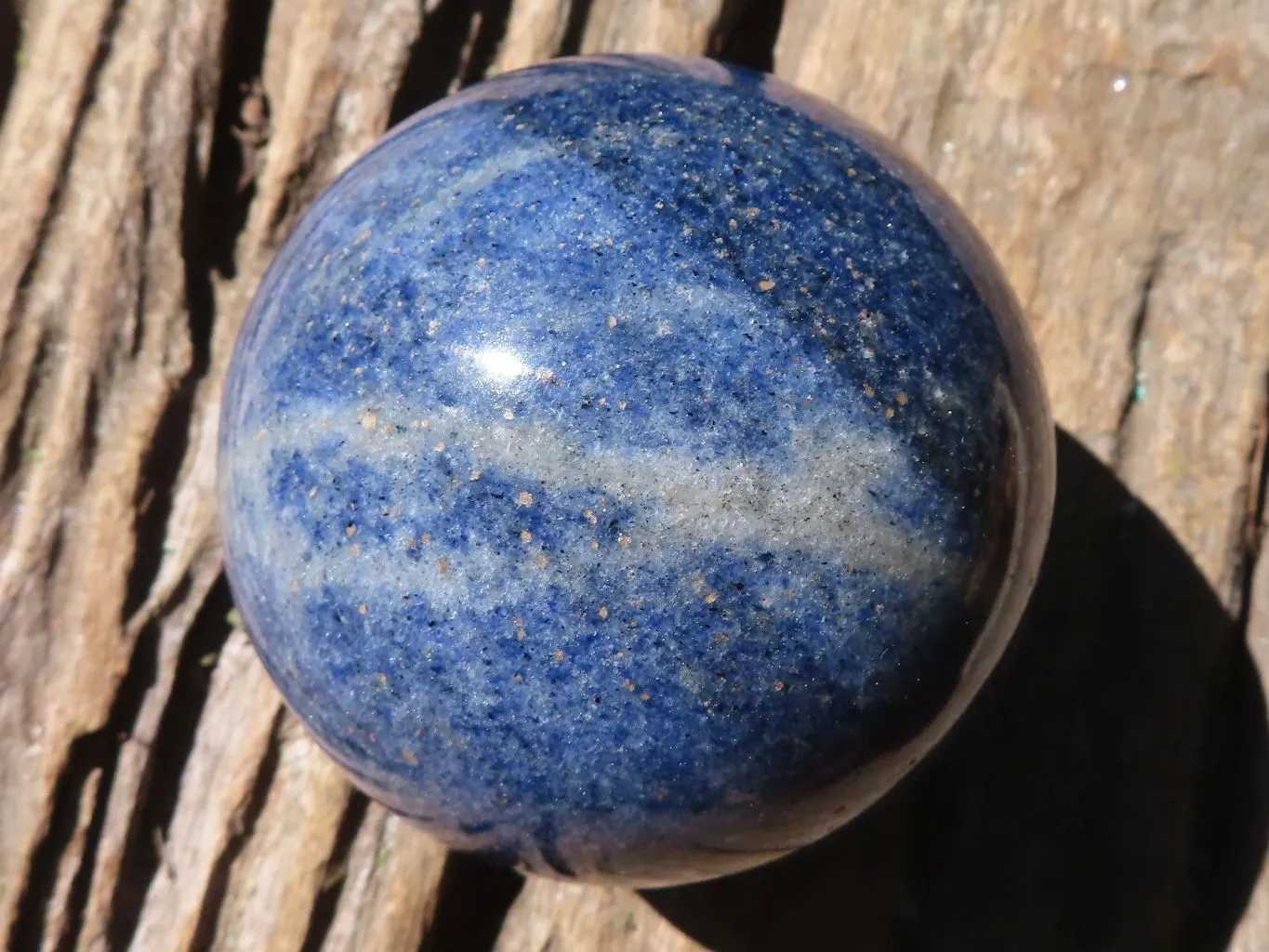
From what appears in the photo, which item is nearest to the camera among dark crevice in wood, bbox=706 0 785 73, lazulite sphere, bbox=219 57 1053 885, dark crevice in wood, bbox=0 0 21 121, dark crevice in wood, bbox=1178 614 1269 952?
lazulite sphere, bbox=219 57 1053 885

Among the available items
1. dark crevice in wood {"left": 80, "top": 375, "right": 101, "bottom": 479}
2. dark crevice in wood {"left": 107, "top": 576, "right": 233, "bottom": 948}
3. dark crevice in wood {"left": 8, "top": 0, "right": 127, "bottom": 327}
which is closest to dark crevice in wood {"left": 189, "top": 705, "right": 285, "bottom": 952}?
dark crevice in wood {"left": 107, "top": 576, "right": 233, "bottom": 948}

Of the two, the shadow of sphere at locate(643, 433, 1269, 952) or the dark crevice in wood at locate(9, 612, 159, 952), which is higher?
the shadow of sphere at locate(643, 433, 1269, 952)

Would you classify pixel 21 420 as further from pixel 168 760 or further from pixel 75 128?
pixel 168 760

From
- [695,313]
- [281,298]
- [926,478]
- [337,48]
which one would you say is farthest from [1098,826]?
[337,48]

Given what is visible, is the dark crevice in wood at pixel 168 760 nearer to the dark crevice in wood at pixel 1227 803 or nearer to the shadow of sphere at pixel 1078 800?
the shadow of sphere at pixel 1078 800

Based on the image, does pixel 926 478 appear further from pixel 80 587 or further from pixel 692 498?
pixel 80 587

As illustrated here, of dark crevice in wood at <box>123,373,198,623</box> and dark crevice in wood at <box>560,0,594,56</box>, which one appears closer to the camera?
dark crevice in wood at <box>123,373,198,623</box>

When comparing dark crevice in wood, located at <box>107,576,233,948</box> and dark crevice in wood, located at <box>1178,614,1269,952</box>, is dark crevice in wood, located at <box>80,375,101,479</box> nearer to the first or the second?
dark crevice in wood, located at <box>107,576,233,948</box>

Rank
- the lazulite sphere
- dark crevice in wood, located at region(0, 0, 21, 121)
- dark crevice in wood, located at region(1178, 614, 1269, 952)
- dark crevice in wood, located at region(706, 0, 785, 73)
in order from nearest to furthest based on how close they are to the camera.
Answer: the lazulite sphere → dark crevice in wood, located at region(1178, 614, 1269, 952) → dark crevice in wood, located at region(0, 0, 21, 121) → dark crevice in wood, located at region(706, 0, 785, 73)
